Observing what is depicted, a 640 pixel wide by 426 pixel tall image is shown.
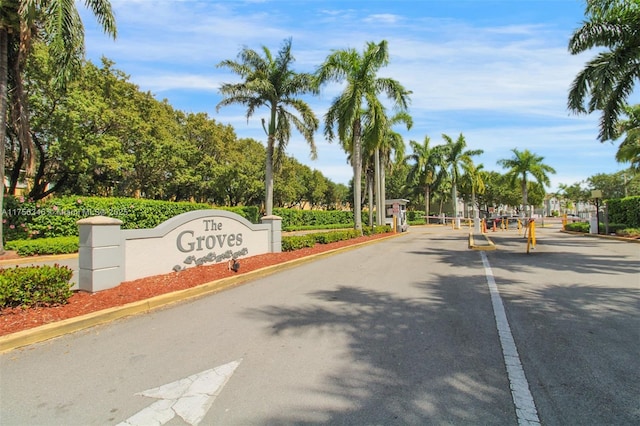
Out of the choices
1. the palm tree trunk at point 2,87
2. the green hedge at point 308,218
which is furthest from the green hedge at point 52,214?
the green hedge at point 308,218

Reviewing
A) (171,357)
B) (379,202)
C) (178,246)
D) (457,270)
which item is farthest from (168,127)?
(171,357)

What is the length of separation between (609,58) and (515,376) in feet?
57.4

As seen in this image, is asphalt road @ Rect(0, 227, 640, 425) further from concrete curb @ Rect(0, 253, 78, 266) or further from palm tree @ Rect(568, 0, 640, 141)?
palm tree @ Rect(568, 0, 640, 141)

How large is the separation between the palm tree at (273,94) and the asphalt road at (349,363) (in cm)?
1659

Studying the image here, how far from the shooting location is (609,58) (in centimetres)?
1561

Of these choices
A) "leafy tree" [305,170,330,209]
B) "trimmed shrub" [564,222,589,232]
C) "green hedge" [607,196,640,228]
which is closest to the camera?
"green hedge" [607,196,640,228]

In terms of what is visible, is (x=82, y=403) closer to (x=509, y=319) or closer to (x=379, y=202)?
(x=509, y=319)

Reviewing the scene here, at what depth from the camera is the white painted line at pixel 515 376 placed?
2.97m

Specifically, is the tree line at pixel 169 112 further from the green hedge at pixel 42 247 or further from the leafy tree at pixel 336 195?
the leafy tree at pixel 336 195

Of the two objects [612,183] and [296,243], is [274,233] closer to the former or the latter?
[296,243]

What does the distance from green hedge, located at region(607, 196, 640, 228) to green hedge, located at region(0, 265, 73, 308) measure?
28.3 m

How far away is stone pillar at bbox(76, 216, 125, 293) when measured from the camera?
669cm

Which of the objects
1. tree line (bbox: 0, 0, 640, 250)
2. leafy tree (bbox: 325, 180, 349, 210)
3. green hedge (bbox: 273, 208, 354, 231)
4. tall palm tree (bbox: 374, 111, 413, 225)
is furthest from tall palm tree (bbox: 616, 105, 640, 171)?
leafy tree (bbox: 325, 180, 349, 210)

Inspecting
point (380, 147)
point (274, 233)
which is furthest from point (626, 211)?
point (274, 233)
